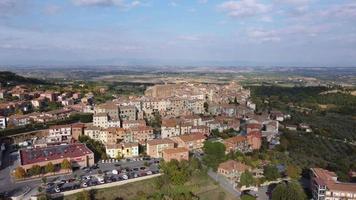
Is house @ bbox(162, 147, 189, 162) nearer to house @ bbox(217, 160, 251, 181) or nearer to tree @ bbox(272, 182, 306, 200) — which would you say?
house @ bbox(217, 160, 251, 181)

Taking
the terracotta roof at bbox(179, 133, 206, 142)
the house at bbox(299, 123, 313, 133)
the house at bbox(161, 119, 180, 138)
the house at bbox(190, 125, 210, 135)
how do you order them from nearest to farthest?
the terracotta roof at bbox(179, 133, 206, 142) → the house at bbox(161, 119, 180, 138) → the house at bbox(190, 125, 210, 135) → the house at bbox(299, 123, 313, 133)

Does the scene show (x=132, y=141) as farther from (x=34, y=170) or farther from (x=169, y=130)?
(x=34, y=170)

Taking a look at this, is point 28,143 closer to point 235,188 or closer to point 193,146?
point 193,146

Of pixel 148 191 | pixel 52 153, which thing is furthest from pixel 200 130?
pixel 52 153

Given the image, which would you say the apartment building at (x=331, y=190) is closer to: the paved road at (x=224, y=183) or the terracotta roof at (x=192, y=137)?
the paved road at (x=224, y=183)

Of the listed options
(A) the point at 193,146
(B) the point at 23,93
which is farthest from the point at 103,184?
(B) the point at 23,93

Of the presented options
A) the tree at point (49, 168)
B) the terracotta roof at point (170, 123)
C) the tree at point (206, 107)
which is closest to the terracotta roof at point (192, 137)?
the terracotta roof at point (170, 123)

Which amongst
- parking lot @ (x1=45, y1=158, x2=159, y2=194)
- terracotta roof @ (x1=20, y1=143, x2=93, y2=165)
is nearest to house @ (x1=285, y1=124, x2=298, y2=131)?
parking lot @ (x1=45, y1=158, x2=159, y2=194)
